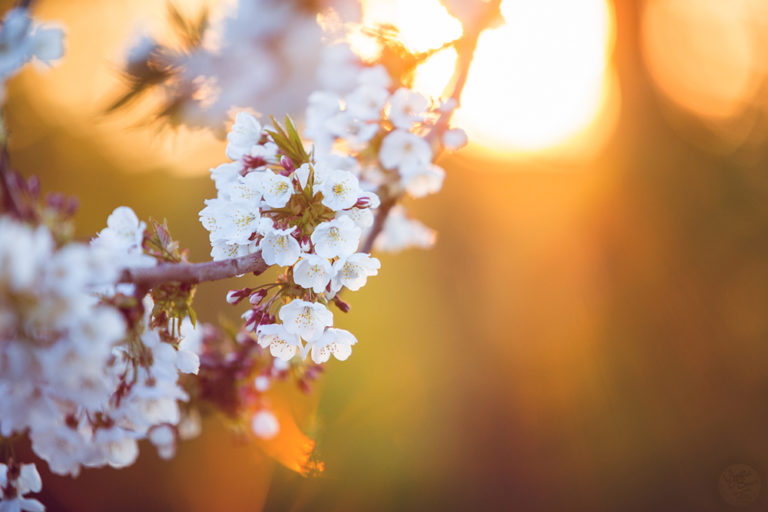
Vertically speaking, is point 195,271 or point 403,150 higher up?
point 403,150

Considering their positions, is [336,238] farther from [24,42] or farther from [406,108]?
[24,42]

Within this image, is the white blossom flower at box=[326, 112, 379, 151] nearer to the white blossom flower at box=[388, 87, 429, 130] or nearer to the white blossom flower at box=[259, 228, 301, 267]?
the white blossom flower at box=[388, 87, 429, 130]

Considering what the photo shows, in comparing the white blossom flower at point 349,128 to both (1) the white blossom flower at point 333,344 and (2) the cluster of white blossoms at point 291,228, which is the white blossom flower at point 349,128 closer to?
(2) the cluster of white blossoms at point 291,228

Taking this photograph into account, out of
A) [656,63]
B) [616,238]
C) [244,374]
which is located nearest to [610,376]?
[616,238]

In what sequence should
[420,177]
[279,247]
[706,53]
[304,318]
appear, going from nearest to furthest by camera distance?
[279,247] → [304,318] → [420,177] → [706,53]

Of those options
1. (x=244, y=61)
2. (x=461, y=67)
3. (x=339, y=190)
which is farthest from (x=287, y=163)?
(x=244, y=61)

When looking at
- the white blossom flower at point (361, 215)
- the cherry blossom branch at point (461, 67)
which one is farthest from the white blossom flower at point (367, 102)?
the white blossom flower at point (361, 215)
